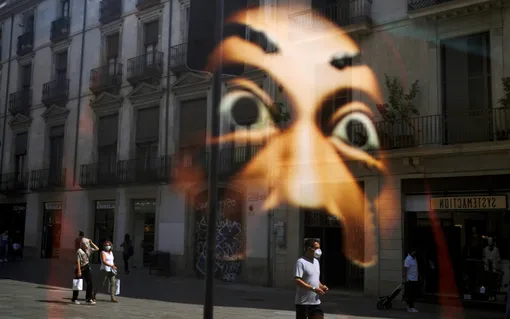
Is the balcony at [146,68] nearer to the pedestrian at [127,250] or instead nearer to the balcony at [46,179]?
the pedestrian at [127,250]

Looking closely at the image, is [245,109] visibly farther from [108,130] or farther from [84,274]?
[84,274]

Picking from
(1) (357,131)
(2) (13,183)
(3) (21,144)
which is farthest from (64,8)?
(1) (357,131)

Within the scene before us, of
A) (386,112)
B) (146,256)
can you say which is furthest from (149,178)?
(386,112)

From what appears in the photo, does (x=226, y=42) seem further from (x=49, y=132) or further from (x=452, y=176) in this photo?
(x=49, y=132)

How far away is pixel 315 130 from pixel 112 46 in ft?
45.8

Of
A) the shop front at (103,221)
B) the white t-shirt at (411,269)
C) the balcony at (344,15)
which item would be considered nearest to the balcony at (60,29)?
the shop front at (103,221)

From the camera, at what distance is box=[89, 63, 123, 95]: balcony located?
1097 inches

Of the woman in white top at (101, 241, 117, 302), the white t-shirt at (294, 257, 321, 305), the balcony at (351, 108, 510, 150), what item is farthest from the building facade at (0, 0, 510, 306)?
the white t-shirt at (294, 257, 321, 305)

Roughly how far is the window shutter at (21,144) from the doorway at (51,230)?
4.41 m

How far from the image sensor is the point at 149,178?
2500 centimetres

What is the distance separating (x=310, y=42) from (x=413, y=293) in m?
9.79

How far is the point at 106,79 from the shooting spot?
28.3m

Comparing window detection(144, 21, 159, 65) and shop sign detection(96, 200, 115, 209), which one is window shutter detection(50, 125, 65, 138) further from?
window detection(144, 21, 159, 65)

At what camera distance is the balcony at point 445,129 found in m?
15.9
